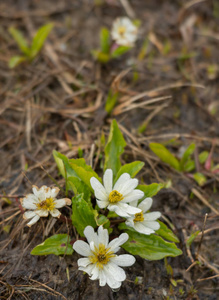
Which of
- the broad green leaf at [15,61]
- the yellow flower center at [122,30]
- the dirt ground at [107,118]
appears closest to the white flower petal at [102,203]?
the dirt ground at [107,118]

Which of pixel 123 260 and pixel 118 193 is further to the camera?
pixel 118 193

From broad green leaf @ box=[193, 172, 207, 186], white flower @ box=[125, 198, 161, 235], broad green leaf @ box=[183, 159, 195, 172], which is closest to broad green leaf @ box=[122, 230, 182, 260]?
white flower @ box=[125, 198, 161, 235]

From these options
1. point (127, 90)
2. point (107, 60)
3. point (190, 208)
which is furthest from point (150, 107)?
point (190, 208)

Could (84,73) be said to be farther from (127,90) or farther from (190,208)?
(190,208)

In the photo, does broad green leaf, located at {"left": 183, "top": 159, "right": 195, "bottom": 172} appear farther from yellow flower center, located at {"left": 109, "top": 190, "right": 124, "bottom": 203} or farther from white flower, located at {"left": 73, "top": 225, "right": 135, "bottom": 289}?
white flower, located at {"left": 73, "top": 225, "right": 135, "bottom": 289}

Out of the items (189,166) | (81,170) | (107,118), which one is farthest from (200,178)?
(81,170)

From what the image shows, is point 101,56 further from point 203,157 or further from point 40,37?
point 203,157
